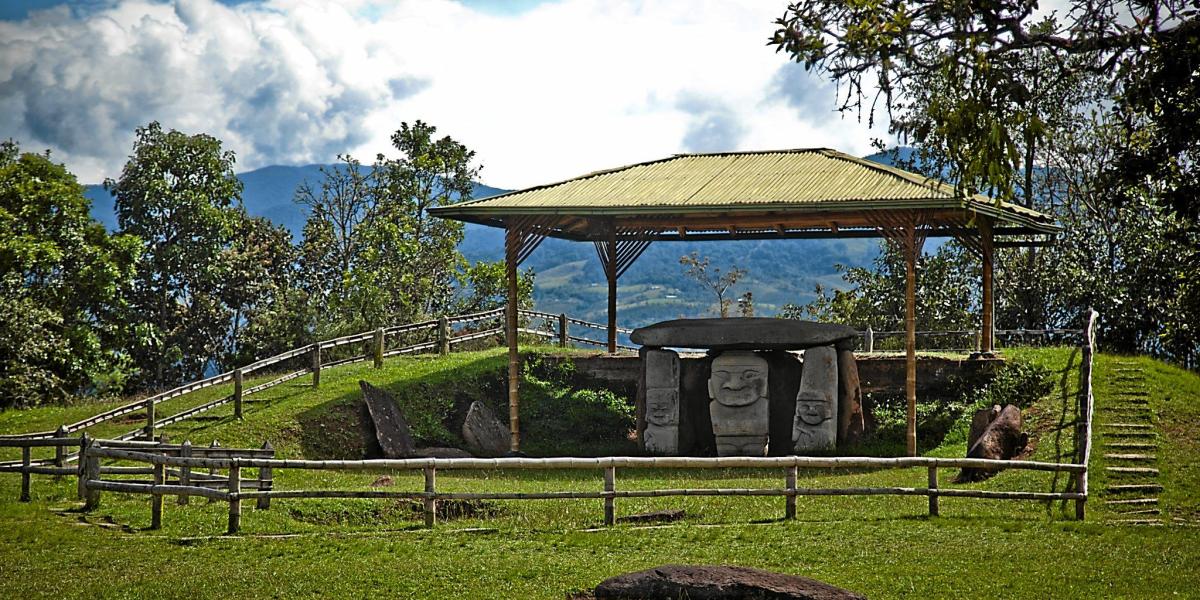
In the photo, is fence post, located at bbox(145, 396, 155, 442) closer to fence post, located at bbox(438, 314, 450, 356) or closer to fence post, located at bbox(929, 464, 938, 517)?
fence post, located at bbox(438, 314, 450, 356)

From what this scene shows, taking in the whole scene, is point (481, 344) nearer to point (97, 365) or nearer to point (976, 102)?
point (97, 365)

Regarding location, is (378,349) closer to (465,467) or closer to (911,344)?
(911,344)

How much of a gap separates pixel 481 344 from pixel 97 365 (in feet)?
31.8

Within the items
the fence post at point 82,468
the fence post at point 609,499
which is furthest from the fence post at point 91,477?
the fence post at point 609,499

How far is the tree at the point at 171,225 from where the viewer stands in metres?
36.7

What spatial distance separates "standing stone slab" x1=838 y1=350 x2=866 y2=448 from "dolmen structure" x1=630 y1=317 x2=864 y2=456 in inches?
0.7

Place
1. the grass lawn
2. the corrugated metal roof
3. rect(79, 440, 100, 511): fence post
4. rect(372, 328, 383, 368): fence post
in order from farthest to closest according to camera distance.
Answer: rect(372, 328, 383, 368): fence post
the corrugated metal roof
rect(79, 440, 100, 511): fence post
the grass lawn

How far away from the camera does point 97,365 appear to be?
31406mm

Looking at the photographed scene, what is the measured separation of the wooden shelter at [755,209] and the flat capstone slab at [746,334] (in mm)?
1564

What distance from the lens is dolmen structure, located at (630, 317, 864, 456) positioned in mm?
22844

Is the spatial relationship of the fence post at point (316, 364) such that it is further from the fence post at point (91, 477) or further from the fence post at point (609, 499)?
the fence post at point (609, 499)

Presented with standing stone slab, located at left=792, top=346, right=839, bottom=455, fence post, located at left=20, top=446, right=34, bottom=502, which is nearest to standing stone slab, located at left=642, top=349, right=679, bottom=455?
standing stone slab, located at left=792, top=346, right=839, bottom=455

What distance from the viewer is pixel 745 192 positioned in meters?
23.7

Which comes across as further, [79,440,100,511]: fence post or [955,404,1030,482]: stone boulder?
[955,404,1030,482]: stone boulder
